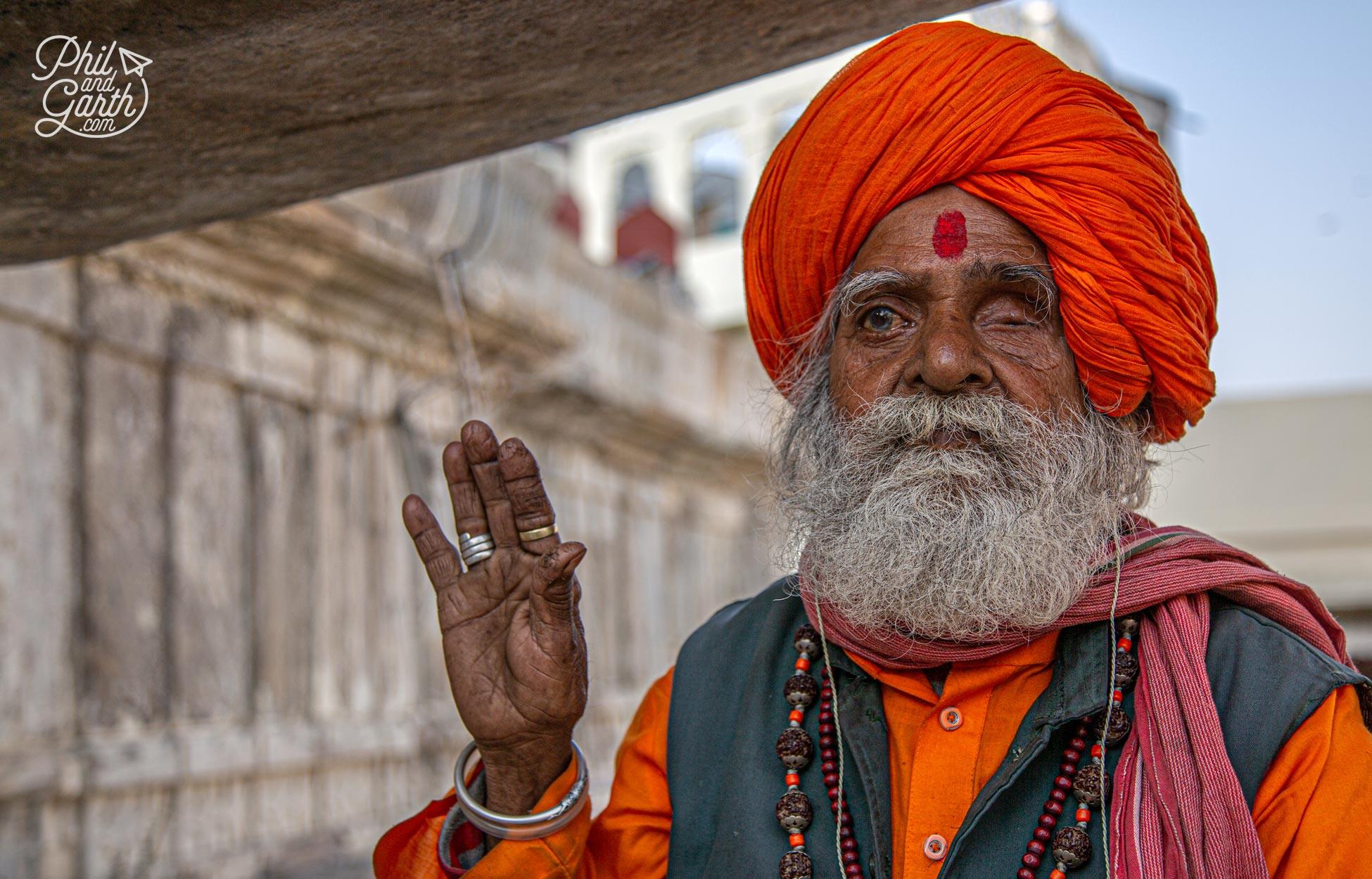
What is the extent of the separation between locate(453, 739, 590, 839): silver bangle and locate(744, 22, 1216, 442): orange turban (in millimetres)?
878

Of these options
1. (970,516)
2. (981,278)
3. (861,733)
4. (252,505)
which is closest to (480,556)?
(861,733)

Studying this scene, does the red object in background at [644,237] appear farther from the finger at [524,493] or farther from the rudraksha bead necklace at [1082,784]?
the rudraksha bead necklace at [1082,784]

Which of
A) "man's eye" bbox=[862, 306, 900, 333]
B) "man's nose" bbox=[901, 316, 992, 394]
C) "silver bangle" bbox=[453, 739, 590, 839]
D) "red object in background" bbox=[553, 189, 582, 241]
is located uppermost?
"red object in background" bbox=[553, 189, 582, 241]

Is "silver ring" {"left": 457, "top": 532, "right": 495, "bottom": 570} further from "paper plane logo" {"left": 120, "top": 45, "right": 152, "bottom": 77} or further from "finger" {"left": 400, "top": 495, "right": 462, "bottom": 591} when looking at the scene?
"paper plane logo" {"left": 120, "top": 45, "right": 152, "bottom": 77}

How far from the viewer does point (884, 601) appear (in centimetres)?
176

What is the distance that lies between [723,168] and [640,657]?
15.2 meters

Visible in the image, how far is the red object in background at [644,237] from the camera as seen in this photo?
424 inches

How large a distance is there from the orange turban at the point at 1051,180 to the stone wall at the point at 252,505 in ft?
1.81

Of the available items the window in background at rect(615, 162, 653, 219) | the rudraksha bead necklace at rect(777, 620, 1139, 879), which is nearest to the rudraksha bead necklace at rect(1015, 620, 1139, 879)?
the rudraksha bead necklace at rect(777, 620, 1139, 879)

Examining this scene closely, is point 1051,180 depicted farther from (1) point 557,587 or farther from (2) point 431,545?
(2) point 431,545

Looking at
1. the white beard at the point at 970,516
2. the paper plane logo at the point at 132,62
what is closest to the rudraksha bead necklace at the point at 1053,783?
the white beard at the point at 970,516

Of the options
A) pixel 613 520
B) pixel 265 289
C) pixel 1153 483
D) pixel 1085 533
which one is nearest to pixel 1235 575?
pixel 1085 533

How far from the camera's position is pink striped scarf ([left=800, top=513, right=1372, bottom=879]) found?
1.45 m

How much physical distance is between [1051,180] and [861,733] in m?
0.81
